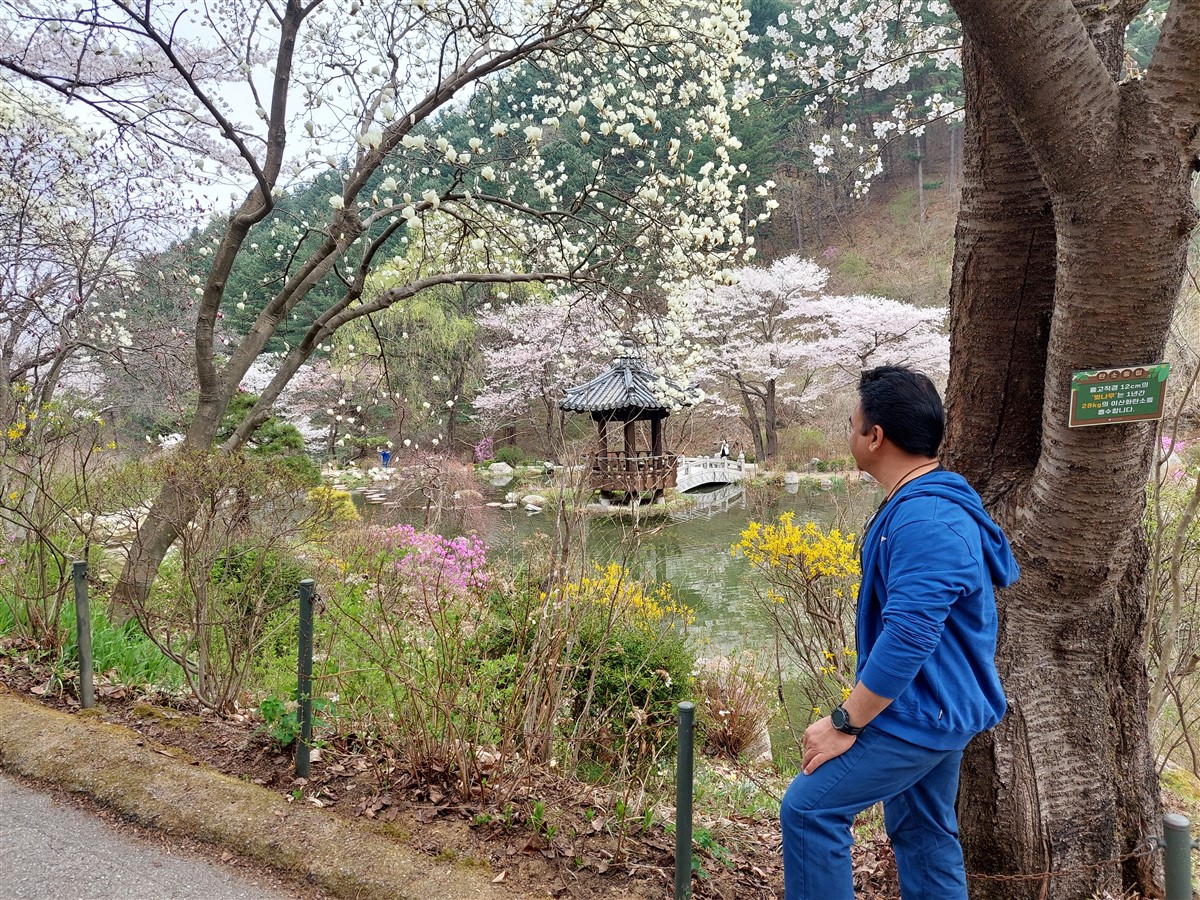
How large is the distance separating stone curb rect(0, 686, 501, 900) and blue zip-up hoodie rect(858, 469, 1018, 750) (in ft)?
4.20

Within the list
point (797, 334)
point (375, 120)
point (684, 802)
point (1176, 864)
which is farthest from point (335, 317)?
point (797, 334)

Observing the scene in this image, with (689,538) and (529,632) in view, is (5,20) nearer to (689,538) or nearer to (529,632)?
(529,632)

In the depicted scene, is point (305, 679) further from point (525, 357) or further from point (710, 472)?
point (525, 357)

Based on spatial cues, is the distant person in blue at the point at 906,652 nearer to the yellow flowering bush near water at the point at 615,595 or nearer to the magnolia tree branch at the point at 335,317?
the yellow flowering bush near water at the point at 615,595

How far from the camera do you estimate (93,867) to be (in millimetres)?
2041

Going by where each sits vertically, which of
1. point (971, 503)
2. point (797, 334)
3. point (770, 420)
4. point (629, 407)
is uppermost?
point (797, 334)

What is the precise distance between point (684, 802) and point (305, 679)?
132 cm

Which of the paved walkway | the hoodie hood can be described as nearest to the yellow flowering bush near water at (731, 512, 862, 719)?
the hoodie hood

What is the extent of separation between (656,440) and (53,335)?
1139 centimetres

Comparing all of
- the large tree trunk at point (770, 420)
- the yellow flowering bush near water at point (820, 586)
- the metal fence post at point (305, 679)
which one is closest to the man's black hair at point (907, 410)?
the metal fence post at point (305, 679)

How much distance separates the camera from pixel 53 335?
22.1 ft

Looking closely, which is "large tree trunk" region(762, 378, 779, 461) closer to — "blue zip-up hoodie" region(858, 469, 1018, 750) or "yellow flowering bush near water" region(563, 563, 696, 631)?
"yellow flowering bush near water" region(563, 563, 696, 631)

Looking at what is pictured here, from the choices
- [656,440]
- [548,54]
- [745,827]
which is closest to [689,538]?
[656,440]

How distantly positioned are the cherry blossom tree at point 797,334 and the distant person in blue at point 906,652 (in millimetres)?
16934
